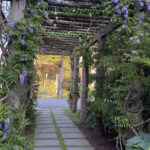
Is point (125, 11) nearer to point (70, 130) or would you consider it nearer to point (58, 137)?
point (58, 137)

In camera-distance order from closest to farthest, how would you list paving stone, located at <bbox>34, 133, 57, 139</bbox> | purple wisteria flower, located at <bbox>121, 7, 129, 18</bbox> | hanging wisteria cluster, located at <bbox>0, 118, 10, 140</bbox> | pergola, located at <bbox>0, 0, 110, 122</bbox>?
hanging wisteria cluster, located at <bbox>0, 118, 10, 140</bbox>, purple wisteria flower, located at <bbox>121, 7, 129, 18</bbox>, pergola, located at <bbox>0, 0, 110, 122</bbox>, paving stone, located at <bbox>34, 133, 57, 139</bbox>

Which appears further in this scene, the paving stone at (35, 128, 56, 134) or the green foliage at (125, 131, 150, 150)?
the paving stone at (35, 128, 56, 134)

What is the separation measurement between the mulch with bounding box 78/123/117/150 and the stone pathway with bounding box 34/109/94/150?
0.11m

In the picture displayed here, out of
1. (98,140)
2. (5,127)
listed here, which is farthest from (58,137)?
(5,127)

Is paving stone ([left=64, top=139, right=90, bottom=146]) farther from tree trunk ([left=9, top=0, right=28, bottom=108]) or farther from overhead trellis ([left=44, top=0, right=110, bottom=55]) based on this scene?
overhead trellis ([left=44, top=0, right=110, bottom=55])

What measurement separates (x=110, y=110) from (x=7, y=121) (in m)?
1.48

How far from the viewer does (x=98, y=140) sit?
4.48 m

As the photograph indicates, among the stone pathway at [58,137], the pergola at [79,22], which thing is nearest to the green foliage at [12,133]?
the stone pathway at [58,137]

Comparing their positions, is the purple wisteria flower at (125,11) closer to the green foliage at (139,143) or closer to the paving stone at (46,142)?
the green foliage at (139,143)

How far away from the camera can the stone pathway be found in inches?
157

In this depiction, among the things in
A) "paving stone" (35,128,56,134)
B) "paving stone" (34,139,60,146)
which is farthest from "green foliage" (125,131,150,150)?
"paving stone" (35,128,56,134)

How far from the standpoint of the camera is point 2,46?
3039 mm

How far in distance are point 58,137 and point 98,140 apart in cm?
82

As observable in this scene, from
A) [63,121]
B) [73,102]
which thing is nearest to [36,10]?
[63,121]
